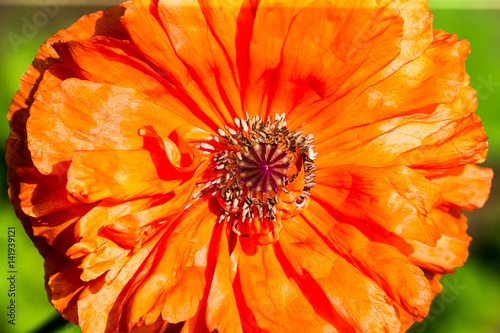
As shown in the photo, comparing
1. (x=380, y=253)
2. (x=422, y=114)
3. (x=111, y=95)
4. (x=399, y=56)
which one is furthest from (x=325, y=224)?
(x=111, y=95)

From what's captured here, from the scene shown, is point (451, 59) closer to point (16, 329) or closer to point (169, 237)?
point (169, 237)

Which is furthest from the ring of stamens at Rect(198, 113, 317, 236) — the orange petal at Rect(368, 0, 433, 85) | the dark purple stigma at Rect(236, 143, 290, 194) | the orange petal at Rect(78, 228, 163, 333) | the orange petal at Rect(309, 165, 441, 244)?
the orange petal at Rect(368, 0, 433, 85)

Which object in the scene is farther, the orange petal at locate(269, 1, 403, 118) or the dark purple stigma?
the dark purple stigma

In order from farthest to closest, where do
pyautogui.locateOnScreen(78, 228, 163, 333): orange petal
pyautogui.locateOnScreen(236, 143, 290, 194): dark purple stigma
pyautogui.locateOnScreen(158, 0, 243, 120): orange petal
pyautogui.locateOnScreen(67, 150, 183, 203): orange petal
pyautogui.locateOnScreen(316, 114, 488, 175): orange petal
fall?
pyautogui.locateOnScreen(236, 143, 290, 194): dark purple stigma
pyautogui.locateOnScreen(316, 114, 488, 175): orange petal
pyautogui.locateOnScreen(78, 228, 163, 333): orange petal
pyautogui.locateOnScreen(158, 0, 243, 120): orange petal
pyautogui.locateOnScreen(67, 150, 183, 203): orange petal

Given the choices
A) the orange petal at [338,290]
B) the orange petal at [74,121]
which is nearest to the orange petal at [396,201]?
the orange petal at [338,290]

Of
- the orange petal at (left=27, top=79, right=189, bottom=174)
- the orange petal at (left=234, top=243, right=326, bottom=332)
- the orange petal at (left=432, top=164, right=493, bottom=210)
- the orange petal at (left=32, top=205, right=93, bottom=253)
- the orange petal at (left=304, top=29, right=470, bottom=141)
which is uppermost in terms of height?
the orange petal at (left=27, top=79, right=189, bottom=174)

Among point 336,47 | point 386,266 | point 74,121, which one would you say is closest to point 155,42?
point 74,121

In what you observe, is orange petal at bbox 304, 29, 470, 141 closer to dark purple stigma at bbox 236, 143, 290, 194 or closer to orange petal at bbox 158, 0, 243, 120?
dark purple stigma at bbox 236, 143, 290, 194
